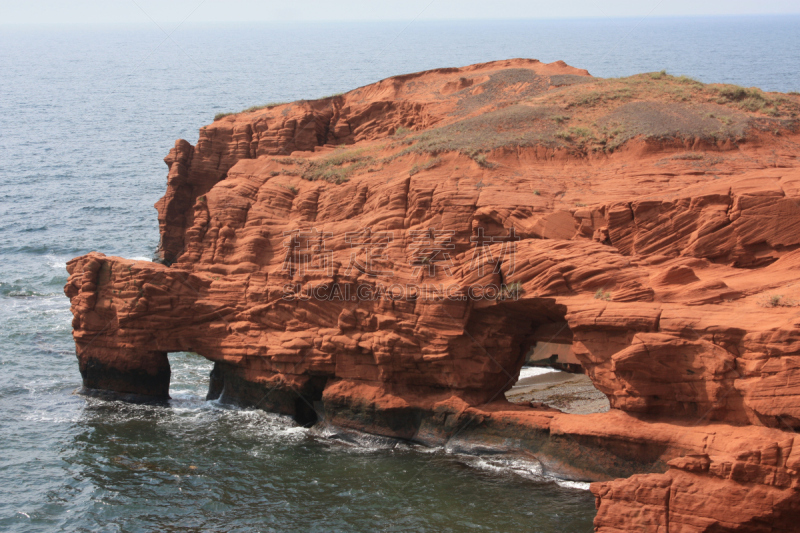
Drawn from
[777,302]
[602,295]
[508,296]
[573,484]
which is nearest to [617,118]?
[508,296]

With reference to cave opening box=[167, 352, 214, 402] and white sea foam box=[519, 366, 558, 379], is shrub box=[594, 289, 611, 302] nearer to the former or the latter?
white sea foam box=[519, 366, 558, 379]

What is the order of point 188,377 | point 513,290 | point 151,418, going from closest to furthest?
point 513,290, point 151,418, point 188,377

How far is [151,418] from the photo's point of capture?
25.8 metres

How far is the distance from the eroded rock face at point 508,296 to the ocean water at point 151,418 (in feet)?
5.24

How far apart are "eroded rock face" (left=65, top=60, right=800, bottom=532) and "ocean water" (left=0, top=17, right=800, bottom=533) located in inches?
62.9

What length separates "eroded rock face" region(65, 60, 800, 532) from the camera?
1700cm

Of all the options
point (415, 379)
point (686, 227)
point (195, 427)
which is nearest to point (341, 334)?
point (415, 379)

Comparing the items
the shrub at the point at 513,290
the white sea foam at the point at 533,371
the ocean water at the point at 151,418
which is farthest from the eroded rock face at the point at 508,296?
the white sea foam at the point at 533,371

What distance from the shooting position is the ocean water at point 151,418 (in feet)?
63.7

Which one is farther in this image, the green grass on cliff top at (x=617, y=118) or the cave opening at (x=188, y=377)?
the cave opening at (x=188, y=377)

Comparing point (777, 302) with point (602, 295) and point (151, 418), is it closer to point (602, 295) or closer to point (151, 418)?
point (602, 295)

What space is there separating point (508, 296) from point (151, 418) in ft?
45.2

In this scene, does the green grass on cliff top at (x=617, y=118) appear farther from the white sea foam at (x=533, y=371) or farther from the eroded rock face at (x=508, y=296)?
the white sea foam at (x=533, y=371)

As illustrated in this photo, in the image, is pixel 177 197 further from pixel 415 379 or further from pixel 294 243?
pixel 415 379
